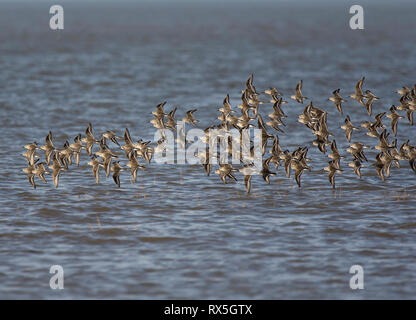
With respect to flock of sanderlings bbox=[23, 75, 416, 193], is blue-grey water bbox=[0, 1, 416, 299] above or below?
below

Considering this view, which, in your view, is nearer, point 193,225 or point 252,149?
point 193,225

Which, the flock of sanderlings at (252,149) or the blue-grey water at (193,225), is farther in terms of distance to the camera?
the flock of sanderlings at (252,149)

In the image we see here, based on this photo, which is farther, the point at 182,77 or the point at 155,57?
the point at 155,57

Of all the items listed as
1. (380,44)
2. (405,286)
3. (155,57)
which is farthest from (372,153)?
(380,44)

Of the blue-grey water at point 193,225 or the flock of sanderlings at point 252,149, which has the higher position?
the flock of sanderlings at point 252,149

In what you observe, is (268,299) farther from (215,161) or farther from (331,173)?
(215,161)

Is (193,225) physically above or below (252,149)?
below

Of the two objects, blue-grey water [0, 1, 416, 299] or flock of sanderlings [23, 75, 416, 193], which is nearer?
blue-grey water [0, 1, 416, 299]

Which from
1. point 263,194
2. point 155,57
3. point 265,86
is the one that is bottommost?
point 263,194

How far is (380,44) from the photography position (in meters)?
77.8

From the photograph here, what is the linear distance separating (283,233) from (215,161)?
5.71 meters
